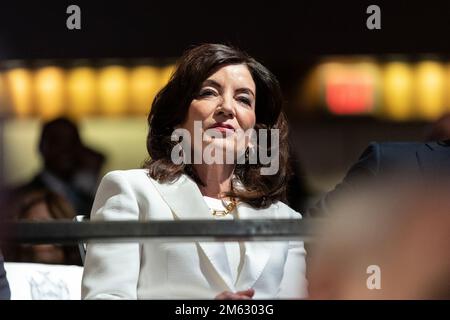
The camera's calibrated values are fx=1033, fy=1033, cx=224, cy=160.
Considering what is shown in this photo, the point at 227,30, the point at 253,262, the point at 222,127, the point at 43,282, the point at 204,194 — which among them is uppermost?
the point at 227,30

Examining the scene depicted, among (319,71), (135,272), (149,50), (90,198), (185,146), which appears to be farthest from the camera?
(319,71)

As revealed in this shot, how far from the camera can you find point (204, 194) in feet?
6.87

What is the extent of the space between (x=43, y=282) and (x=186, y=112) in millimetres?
574

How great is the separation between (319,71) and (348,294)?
3036mm

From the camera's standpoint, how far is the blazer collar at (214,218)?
1913 millimetres

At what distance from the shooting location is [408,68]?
13.6ft

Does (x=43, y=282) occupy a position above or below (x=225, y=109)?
below

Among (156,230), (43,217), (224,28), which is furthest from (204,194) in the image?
(224,28)

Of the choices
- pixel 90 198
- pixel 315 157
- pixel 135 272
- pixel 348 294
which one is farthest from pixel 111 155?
pixel 348 294

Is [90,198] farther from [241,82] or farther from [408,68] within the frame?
[241,82]

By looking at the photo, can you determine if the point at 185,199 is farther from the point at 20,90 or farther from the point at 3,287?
the point at 20,90

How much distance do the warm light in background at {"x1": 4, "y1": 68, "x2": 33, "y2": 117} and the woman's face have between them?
78.8 inches

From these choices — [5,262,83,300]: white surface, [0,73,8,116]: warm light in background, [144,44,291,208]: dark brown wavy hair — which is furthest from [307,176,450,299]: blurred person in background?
[0,73,8,116]: warm light in background

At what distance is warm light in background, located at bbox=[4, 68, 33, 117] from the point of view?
4.02 meters
